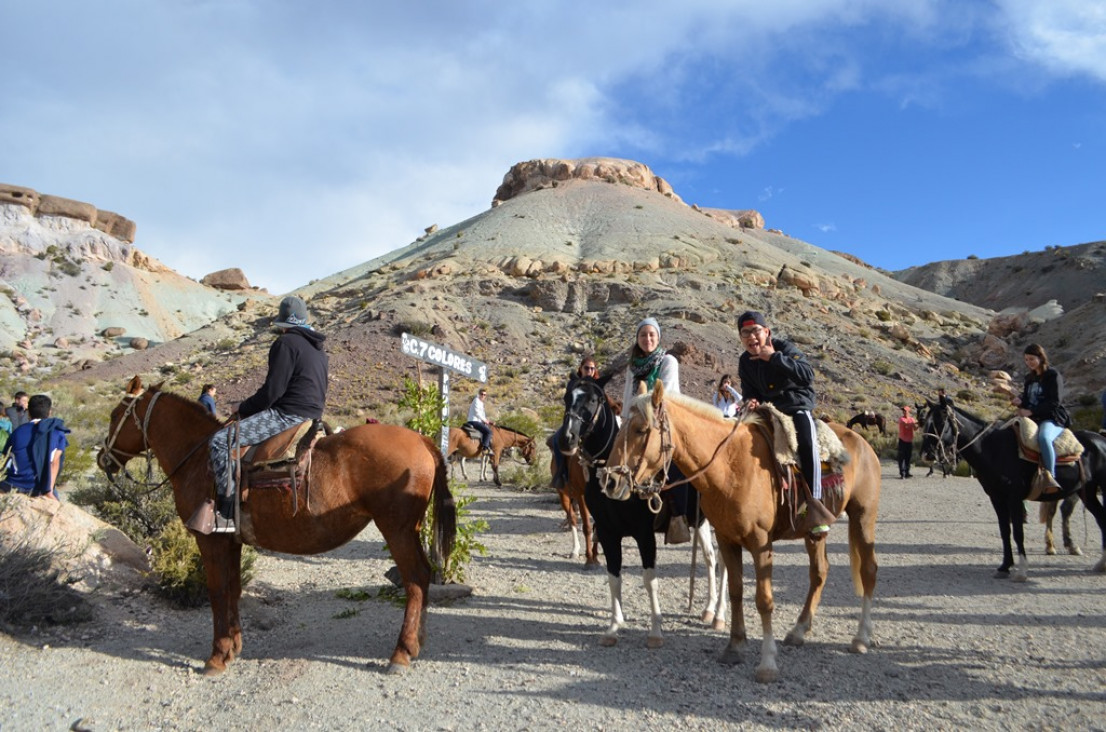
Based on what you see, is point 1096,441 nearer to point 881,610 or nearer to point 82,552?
point 881,610

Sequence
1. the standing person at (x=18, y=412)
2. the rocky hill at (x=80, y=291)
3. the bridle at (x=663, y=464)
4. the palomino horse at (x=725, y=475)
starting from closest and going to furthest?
the bridle at (x=663, y=464) < the palomino horse at (x=725, y=475) < the standing person at (x=18, y=412) < the rocky hill at (x=80, y=291)

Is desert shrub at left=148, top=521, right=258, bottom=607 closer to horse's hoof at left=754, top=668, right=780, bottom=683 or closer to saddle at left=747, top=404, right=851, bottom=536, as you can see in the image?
horse's hoof at left=754, top=668, right=780, bottom=683

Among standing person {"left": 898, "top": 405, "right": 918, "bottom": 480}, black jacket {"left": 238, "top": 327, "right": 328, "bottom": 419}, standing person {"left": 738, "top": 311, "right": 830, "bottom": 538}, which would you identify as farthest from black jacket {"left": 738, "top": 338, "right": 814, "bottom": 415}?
standing person {"left": 898, "top": 405, "right": 918, "bottom": 480}

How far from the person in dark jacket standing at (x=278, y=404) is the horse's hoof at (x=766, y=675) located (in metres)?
3.86

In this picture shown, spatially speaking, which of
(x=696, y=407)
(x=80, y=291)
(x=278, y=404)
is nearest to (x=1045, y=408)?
(x=696, y=407)

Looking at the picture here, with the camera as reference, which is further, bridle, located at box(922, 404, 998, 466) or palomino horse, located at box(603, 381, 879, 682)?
bridle, located at box(922, 404, 998, 466)

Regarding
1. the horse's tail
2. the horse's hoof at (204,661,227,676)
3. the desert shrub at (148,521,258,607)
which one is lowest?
the horse's hoof at (204,661,227,676)

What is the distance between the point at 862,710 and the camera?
447 cm

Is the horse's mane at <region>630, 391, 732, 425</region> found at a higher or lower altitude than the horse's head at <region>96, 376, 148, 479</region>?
higher

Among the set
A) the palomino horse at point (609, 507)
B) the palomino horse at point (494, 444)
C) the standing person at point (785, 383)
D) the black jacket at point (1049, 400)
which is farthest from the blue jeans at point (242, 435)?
the palomino horse at point (494, 444)

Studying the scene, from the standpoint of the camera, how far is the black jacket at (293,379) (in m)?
5.23

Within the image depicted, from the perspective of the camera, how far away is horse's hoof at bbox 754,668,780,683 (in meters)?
4.90

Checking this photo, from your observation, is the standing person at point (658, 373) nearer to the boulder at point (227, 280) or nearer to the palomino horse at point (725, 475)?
the palomino horse at point (725, 475)

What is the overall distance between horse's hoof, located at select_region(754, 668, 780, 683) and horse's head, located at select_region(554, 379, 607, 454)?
206cm
